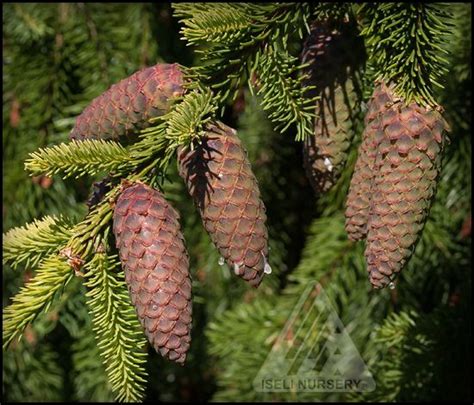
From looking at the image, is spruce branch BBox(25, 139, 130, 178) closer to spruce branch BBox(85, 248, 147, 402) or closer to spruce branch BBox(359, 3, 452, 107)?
spruce branch BBox(85, 248, 147, 402)

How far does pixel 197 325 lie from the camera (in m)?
1.50

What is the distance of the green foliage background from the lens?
1.20m

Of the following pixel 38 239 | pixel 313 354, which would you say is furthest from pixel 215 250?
pixel 38 239

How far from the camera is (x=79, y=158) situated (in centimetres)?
68

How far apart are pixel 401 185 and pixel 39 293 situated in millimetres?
340

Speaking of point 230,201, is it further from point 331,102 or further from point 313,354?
point 313,354

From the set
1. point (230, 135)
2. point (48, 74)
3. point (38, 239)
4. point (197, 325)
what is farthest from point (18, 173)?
point (230, 135)

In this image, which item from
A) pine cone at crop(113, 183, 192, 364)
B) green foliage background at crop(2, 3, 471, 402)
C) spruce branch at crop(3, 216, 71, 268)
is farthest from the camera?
Result: green foliage background at crop(2, 3, 471, 402)

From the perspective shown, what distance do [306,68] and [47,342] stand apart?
3.01 ft

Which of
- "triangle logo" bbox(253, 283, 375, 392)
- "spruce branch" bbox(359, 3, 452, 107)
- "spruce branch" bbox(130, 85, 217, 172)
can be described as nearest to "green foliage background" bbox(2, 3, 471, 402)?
"triangle logo" bbox(253, 283, 375, 392)

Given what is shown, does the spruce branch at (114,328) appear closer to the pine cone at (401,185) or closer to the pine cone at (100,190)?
the pine cone at (100,190)

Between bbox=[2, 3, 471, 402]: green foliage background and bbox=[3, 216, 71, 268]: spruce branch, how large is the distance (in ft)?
1.52

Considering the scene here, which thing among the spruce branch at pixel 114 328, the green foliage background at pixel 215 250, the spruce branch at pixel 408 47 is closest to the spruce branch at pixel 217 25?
the spruce branch at pixel 408 47

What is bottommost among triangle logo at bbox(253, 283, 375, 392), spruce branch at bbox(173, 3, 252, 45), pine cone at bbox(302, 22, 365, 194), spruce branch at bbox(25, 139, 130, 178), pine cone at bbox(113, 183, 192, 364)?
triangle logo at bbox(253, 283, 375, 392)
